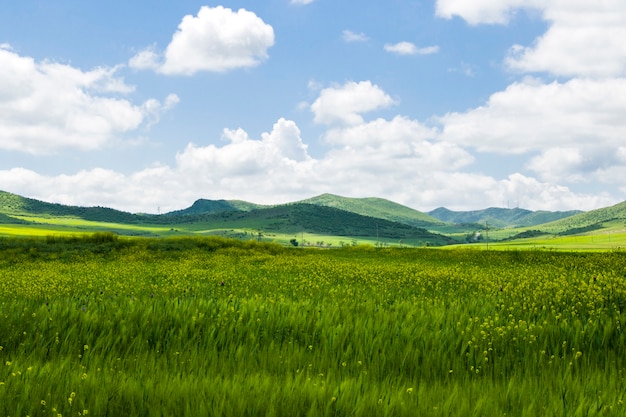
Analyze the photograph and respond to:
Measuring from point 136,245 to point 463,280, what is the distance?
142ft

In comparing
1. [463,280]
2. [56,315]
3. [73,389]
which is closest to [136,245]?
[463,280]

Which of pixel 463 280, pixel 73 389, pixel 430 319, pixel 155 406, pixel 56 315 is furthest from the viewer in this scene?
pixel 463 280

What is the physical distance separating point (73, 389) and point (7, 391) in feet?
1.85

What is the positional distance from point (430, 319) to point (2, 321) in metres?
7.66

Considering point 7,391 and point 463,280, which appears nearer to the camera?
point 7,391

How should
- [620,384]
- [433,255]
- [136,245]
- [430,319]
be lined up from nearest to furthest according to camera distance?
[620,384], [430,319], [433,255], [136,245]

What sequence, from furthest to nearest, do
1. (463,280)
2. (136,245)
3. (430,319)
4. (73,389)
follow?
(136,245)
(463,280)
(430,319)
(73,389)

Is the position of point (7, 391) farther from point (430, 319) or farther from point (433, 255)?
point (433, 255)

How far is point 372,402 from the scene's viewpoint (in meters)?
4.26

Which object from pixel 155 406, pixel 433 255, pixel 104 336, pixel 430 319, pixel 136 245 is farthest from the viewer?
pixel 136 245

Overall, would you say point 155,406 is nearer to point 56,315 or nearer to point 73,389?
point 73,389

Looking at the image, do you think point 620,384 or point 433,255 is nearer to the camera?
point 620,384

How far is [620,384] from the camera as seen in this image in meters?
5.62

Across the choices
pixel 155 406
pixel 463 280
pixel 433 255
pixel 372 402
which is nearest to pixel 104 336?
pixel 155 406
